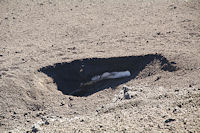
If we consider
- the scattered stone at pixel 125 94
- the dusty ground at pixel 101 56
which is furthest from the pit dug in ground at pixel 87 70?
the scattered stone at pixel 125 94

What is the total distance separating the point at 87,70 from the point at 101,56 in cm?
47

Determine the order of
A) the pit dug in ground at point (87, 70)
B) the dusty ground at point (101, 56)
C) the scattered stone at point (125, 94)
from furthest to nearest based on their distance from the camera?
the pit dug in ground at point (87, 70)
the scattered stone at point (125, 94)
the dusty ground at point (101, 56)

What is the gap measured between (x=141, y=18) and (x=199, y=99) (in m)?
4.85

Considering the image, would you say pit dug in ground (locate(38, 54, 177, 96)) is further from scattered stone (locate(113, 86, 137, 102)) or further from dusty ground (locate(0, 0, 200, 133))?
scattered stone (locate(113, 86, 137, 102))

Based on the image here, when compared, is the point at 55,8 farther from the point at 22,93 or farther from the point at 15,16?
the point at 22,93

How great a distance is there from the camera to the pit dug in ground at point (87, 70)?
690 cm

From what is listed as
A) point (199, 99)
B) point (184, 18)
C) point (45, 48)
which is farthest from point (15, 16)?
point (199, 99)

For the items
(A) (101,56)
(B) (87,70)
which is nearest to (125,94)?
(B) (87,70)

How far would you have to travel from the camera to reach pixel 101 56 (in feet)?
23.5

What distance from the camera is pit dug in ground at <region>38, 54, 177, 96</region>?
22.6 ft

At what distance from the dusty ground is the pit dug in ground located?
13cm

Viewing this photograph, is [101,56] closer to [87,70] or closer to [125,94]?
A: [87,70]

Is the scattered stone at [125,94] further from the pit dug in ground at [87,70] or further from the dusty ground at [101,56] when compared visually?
the pit dug in ground at [87,70]

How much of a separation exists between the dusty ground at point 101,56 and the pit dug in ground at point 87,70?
132 mm
